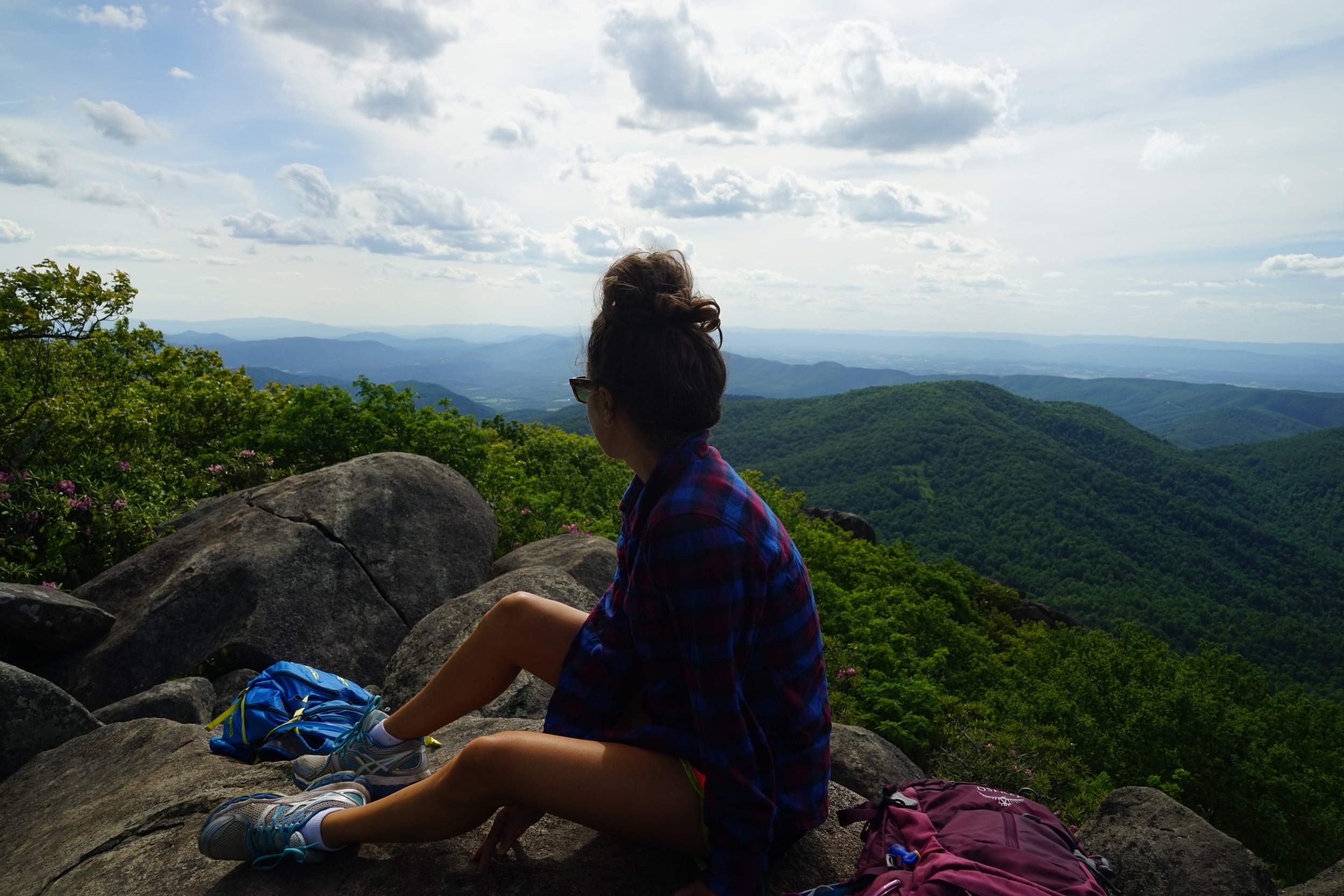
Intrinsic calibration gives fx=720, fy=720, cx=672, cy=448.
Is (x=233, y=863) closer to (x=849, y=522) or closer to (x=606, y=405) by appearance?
(x=606, y=405)

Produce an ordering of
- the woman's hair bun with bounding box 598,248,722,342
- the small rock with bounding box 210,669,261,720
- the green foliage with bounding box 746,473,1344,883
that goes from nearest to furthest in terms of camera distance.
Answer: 1. the woman's hair bun with bounding box 598,248,722,342
2. the small rock with bounding box 210,669,261,720
3. the green foliage with bounding box 746,473,1344,883

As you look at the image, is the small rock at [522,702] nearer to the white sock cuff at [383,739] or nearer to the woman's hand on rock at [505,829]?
the white sock cuff at [383,739]

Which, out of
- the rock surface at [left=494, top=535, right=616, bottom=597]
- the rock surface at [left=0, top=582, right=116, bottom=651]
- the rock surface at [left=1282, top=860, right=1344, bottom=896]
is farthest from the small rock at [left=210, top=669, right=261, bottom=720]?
the rock surface at [left=1282, top=860, right=1344, bottom=896]

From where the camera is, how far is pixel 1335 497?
379ft

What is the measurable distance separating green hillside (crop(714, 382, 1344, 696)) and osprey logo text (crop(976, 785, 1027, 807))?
6006 centimetres

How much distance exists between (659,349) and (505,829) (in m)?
1.95

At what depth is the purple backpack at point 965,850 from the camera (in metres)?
2.27

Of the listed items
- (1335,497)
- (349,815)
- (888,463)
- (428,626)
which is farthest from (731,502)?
(1335,497)

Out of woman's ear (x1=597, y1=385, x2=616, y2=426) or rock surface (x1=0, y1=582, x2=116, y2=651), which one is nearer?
woman's ear (x1=597, y1=385, x2=616, y2=426)

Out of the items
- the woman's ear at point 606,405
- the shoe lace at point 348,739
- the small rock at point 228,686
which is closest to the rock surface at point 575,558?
the small rock at point 228,686

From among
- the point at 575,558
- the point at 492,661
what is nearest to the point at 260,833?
the point at 492,661

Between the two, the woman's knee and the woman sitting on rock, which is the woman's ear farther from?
the woman's knee

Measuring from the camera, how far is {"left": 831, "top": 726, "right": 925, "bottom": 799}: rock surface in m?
4.79

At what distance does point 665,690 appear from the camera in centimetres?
257
